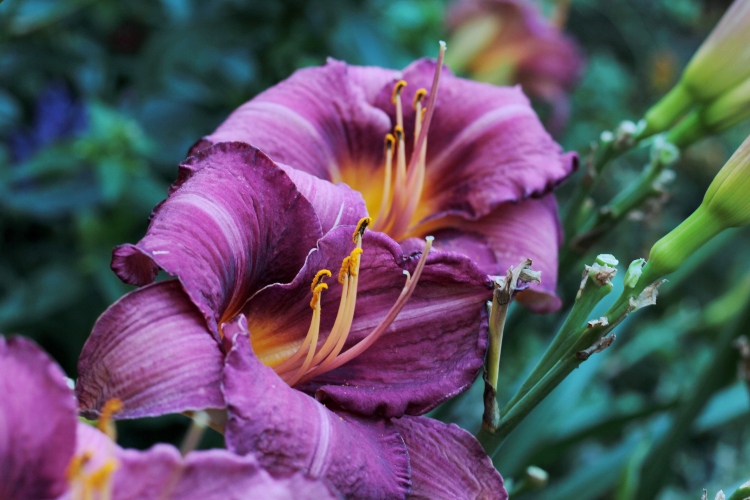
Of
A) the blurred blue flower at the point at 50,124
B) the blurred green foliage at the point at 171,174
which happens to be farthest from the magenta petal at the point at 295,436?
the blurred blue flower at the point at 50,124

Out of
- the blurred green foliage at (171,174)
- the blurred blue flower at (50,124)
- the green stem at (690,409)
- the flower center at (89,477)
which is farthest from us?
the blurred blue flower at (50,124)

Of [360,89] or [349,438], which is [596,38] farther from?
[349,438]

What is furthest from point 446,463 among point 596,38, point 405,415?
point 596,38

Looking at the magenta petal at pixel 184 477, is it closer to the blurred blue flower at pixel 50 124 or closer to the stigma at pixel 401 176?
the stigma at pixel 401 176

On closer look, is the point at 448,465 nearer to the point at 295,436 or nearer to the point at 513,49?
the point at 295,436

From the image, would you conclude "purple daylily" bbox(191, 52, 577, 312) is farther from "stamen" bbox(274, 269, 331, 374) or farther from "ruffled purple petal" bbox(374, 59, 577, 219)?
"stamen" bbox(274, 269, 331, 374)

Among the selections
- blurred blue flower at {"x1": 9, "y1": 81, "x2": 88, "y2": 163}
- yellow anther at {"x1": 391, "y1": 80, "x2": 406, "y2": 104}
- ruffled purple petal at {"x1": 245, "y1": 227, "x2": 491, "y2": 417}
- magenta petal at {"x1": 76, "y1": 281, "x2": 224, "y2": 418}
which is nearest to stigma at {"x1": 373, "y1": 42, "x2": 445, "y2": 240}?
yellow anther at {"x1": 391, "y1": 80, "x2": 406, "y2": 104}
